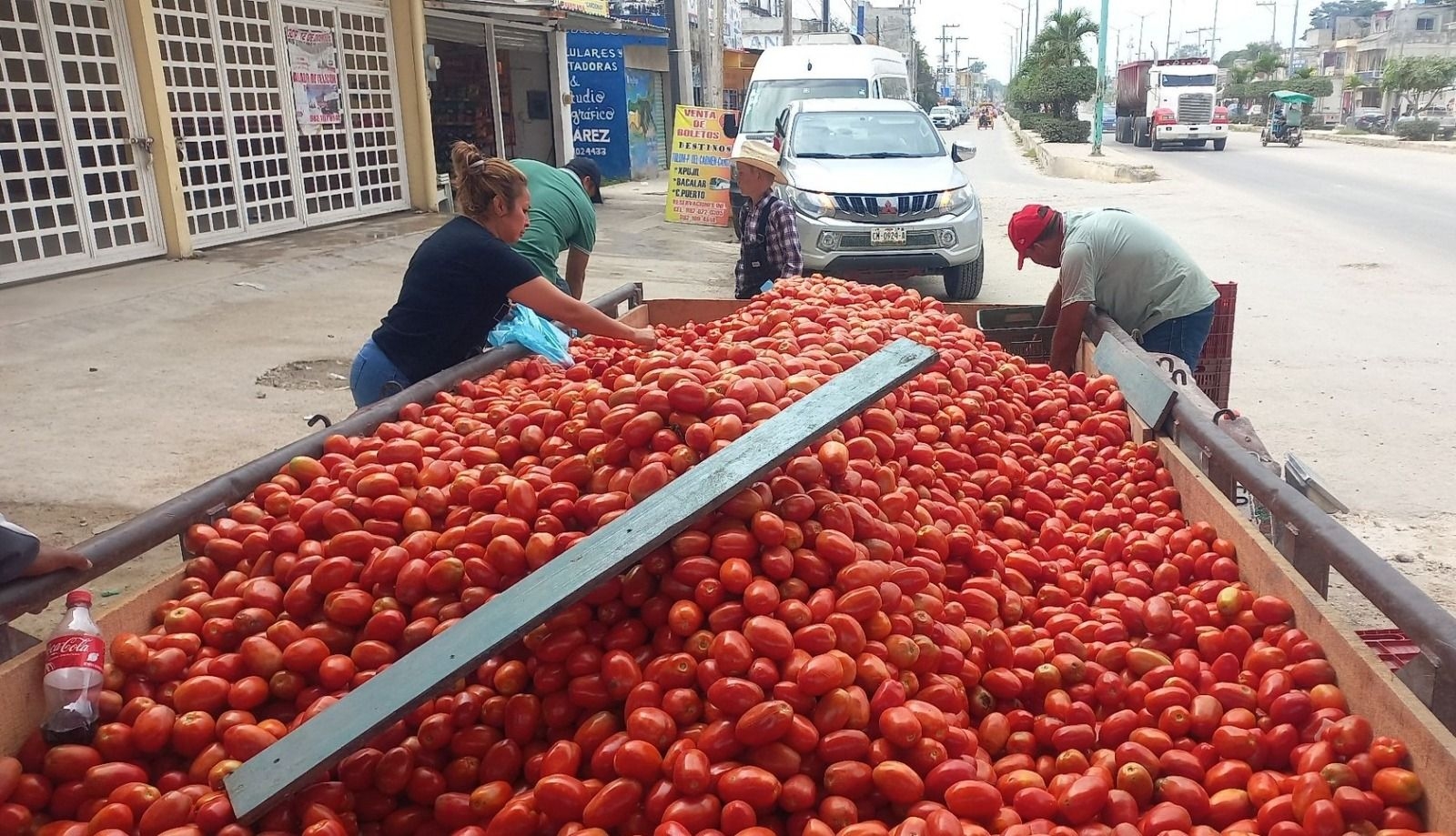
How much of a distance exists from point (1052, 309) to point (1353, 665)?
337 cm

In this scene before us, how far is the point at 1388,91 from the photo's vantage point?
53.2 m

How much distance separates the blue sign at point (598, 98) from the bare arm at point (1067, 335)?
55.9 feet

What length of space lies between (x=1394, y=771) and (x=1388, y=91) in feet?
208

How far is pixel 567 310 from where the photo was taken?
13.8ft

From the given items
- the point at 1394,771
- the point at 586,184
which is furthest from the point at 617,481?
the point at 586,184

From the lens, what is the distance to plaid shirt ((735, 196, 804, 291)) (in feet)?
21.2

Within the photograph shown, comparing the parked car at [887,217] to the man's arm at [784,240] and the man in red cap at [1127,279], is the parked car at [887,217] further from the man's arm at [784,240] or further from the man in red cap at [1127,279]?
the man in red cap at [1127,279]

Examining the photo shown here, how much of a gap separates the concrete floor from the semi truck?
76.1ft

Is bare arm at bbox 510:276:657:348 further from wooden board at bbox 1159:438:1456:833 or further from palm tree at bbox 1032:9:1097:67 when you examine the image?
palm tree at bbox 1032:9:1097:67

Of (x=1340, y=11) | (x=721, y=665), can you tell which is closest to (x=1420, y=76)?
(x=721, y=665)

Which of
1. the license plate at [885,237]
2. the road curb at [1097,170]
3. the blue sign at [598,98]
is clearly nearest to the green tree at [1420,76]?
the road curb at [1097,170]

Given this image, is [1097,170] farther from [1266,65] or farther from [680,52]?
[1266,65]

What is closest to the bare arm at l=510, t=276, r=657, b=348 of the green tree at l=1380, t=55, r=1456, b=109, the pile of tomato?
the pile of tomato

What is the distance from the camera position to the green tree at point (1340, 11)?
118m
